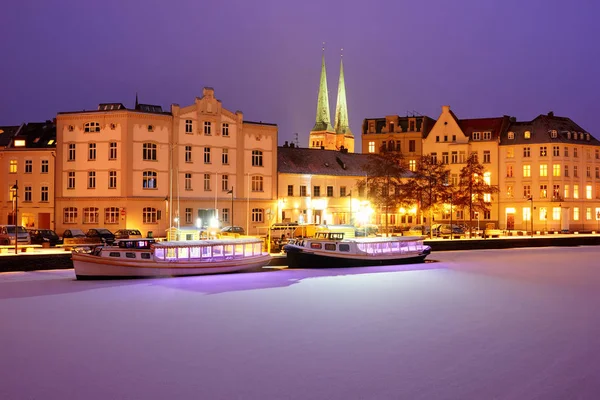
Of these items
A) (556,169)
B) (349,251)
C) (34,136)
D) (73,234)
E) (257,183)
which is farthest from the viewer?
(556,169)

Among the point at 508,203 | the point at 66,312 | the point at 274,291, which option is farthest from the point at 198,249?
the point at 508,203

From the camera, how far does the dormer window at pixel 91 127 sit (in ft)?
215

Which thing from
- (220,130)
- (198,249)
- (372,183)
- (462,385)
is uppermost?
(220,130)

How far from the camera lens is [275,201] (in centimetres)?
7400

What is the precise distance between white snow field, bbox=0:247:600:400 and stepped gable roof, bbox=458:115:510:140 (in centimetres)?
5536

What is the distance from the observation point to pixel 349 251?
49281 millimetres

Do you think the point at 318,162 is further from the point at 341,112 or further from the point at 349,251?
the point at 341,112

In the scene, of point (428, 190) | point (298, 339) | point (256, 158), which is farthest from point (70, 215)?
point (298, 339)

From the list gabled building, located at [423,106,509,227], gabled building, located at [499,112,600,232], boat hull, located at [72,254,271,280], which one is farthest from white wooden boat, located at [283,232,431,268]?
gabled building, located at [499,112,600,232]

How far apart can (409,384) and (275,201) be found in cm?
5702

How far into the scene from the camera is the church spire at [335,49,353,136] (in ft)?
506

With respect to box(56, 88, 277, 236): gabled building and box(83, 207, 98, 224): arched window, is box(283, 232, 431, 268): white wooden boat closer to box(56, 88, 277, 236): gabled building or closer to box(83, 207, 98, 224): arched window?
box(56, 88, 277, 236): gabled building

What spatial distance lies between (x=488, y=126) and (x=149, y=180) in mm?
51024

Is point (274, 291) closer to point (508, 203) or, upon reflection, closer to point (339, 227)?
point (339, 227)
